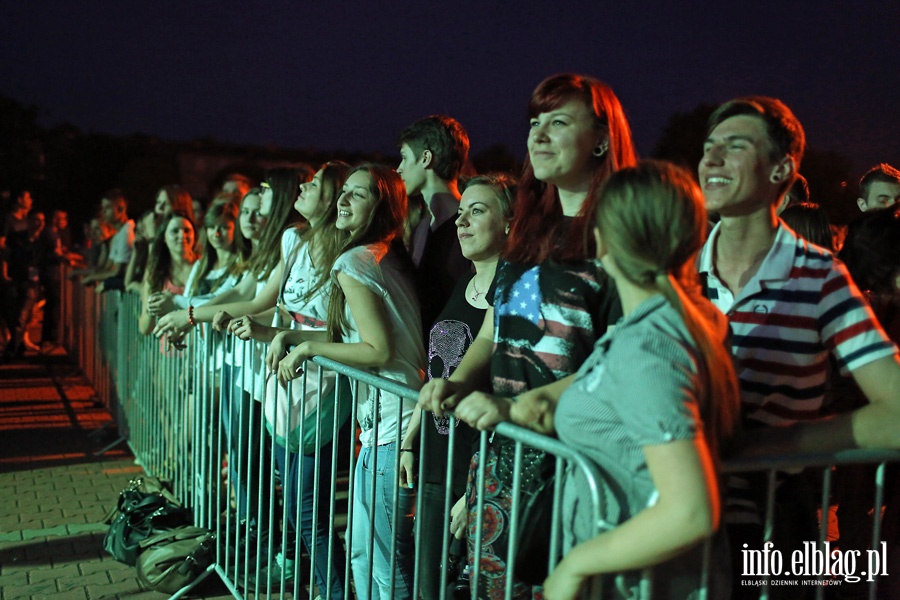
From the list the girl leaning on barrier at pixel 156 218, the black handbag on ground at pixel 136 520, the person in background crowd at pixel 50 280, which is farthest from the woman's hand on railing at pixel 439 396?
the person in background crowd at pixel 50 280

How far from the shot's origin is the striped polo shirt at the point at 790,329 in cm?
232

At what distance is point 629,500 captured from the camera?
6.59 ft

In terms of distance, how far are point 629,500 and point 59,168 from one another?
4778 cm

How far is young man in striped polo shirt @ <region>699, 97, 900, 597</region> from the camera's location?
2.23 metres

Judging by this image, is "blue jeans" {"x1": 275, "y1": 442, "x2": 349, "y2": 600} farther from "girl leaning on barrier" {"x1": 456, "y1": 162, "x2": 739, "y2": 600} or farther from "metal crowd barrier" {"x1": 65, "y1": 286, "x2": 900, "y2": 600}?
"girl leaning on barrier" {"x1": 456, "y1": 162, "x2": 739, "y2": 600}

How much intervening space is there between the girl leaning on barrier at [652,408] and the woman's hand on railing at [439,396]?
55 centimetres

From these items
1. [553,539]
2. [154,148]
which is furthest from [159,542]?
[154,148]

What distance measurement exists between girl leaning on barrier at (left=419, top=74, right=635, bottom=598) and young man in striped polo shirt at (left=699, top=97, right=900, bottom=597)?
35 cm

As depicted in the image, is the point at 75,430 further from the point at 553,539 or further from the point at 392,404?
the point at 553,539

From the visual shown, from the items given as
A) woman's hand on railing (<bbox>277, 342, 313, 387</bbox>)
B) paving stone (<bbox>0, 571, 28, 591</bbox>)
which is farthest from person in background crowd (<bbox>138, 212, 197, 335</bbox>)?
woman's hand on railing (<bbox>277, 342, 313, 387</bbox>)

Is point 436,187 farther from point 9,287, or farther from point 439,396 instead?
point 9,287

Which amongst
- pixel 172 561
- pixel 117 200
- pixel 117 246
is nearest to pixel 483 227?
pixel 172 561

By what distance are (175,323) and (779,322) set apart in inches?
158

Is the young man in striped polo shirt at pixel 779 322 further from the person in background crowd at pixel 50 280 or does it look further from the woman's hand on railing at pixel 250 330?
the person in background crowd at pixel 50 280
